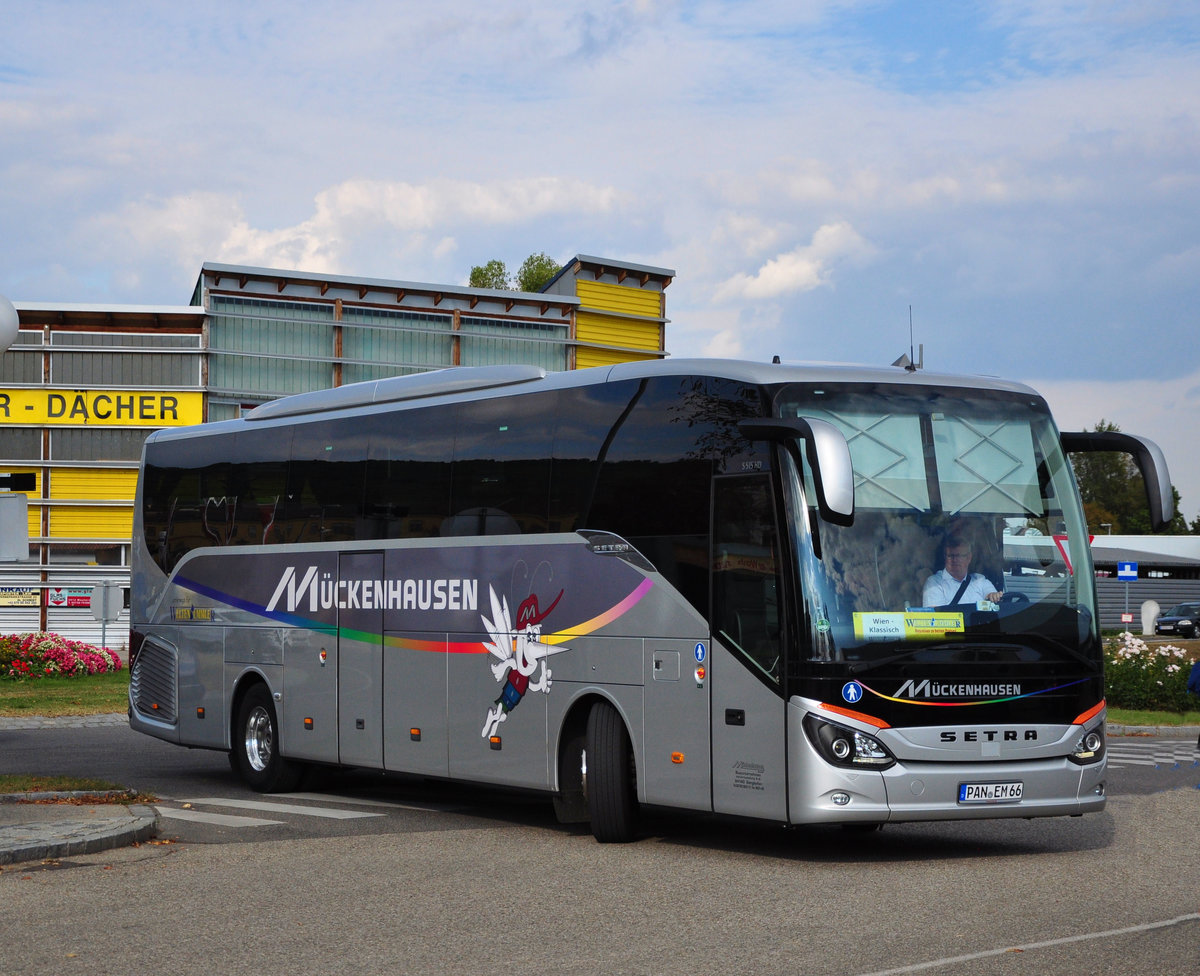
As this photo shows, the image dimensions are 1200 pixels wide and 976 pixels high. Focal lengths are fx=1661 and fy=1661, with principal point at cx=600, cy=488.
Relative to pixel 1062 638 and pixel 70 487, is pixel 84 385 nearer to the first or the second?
pixel 70 487

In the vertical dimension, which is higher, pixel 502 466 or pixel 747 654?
pixel 502 466

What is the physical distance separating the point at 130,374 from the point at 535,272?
29.4m

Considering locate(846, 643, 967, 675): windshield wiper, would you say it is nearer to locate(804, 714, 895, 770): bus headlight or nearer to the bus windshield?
the bus windshield

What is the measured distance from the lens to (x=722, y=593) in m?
11.7

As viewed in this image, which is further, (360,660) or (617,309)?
(617,309)

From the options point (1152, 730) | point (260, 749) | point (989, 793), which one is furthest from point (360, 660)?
point (1152, 730)

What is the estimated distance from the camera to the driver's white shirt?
11.2 m

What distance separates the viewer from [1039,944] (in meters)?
8.17

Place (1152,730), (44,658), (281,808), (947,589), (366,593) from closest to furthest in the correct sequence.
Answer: (947,589), (281,808), (366,593), (1152,730), (44,658)

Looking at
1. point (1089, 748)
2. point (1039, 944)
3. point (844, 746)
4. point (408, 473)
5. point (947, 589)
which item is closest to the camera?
point (1039, 944)

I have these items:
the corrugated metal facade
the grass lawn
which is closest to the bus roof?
the grass lawn

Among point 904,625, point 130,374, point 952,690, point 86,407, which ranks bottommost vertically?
point 952,690

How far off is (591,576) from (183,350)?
36418 mm

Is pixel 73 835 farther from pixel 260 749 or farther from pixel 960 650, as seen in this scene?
pixel 960 650
